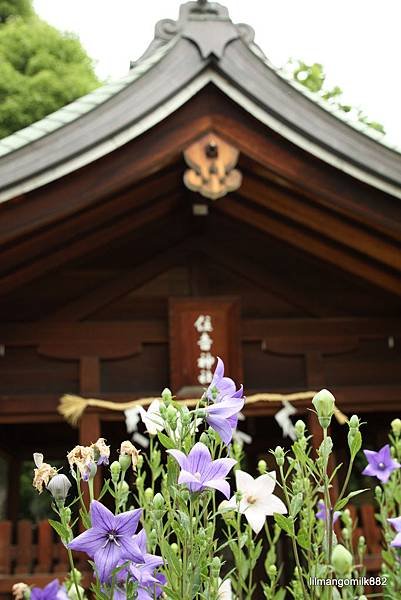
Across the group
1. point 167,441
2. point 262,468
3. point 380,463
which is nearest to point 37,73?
point 380,463

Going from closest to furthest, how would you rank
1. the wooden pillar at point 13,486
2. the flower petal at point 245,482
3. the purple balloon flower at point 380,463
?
1. the flower petal at point 245,482
2. the purple balloon flower at point 380,463
3. the wooden pillar at point 13,486

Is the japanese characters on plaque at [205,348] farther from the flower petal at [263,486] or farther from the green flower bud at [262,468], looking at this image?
the flower petal at [263,486]

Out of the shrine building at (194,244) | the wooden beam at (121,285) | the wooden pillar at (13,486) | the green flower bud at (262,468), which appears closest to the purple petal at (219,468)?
the green flower bud at (262,468)

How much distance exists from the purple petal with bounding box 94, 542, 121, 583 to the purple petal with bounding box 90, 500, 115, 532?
0.10ft

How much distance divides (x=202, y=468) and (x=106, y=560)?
19 centimetres

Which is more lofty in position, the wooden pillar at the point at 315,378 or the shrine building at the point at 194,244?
the shrine building at the point at 194,244

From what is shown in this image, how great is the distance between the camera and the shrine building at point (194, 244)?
363 cm

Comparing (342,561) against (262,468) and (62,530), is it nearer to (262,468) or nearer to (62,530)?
(62,530)

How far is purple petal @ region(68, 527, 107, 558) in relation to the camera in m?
1.01

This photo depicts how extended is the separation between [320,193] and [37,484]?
2788mm

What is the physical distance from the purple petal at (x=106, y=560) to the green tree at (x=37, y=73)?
1094 centimetres

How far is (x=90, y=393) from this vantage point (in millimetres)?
4355

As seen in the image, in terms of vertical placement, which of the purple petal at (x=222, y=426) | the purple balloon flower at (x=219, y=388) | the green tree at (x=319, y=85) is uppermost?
the green tree at (x=319, y=85)

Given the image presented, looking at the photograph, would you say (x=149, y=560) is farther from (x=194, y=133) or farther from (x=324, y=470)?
(x=194, y=133)
